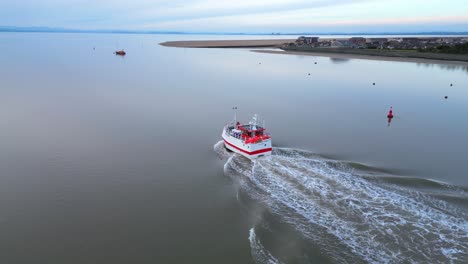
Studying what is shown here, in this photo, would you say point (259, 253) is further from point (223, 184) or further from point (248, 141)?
point (248, 141)

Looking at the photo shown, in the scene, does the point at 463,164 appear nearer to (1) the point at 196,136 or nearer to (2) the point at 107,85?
(1) the point at 196,136

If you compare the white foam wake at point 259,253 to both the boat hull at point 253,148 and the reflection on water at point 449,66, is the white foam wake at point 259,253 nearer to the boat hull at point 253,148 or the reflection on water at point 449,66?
the boat hull at point 253,148

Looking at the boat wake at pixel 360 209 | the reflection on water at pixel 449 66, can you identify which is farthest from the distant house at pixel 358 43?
the boat wake at pixel 360 209

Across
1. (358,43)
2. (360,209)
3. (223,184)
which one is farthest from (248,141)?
(358,43)

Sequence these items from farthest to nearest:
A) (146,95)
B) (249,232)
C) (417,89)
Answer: (417,89) < (146,95) < (249,232)

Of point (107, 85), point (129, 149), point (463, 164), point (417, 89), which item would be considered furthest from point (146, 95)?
point (417, 89)

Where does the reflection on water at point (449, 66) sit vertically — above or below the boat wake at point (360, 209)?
above
